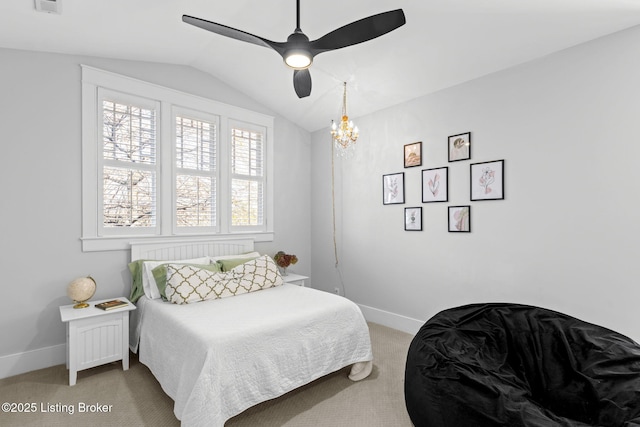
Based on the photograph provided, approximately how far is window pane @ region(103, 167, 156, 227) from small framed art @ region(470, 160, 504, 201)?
328cm

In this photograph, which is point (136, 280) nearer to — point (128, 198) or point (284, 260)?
point (128, 198)

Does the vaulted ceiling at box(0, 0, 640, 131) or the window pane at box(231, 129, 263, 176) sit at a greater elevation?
the vaulted ceiling at box(0, 0, 640, 131)

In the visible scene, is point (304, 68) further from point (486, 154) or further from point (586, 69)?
point (586, 69)

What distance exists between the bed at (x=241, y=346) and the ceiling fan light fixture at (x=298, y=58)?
174cm

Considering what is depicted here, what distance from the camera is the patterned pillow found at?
2854 millimetres

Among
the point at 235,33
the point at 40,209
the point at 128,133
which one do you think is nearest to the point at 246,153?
the point at 128,133

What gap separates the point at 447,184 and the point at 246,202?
245cm

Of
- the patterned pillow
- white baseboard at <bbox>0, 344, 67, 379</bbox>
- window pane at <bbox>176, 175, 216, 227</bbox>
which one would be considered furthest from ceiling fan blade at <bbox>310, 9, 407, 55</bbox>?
white baseboard at <bbox>0, 344, 67, 379</bbox>

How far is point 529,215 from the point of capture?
288 cm

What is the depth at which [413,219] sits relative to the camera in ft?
12.3

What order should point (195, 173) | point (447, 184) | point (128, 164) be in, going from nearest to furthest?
1. point (128, 164)
2. point (447, 184)
3. point (195, 173)

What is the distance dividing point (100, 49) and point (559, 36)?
3.88 metres

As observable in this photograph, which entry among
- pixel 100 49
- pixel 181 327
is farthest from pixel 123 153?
pixel 181 327

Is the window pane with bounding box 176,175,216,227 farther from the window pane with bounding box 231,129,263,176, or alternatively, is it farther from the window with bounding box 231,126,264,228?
the window pane with bounding box 231,129,263,176
